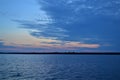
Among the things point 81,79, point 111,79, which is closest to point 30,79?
point 81,79

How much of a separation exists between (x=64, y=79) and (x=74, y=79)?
2718 millimetres

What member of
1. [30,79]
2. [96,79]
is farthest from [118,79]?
Answer: [30,79]

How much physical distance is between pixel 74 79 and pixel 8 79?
57.4ft

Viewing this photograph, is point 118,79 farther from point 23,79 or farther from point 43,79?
point 23,79

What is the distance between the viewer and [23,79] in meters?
49.0

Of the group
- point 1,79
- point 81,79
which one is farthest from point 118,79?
point 1,79

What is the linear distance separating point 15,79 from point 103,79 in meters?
23.3

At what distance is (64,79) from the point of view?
50312mm

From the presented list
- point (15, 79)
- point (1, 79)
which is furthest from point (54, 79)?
point (1, 79)

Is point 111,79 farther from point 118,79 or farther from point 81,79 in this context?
point 81,79

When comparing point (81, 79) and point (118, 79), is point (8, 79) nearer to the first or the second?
point (81, 79)

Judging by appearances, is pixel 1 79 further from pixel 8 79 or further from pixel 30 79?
pixel 30 79

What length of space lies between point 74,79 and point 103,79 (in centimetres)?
769

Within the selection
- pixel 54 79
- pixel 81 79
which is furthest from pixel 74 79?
pixel 54 79
